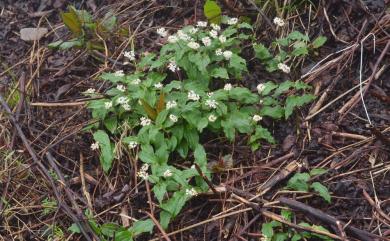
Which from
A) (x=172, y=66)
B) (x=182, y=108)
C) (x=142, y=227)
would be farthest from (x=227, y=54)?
(x=142, y=227)

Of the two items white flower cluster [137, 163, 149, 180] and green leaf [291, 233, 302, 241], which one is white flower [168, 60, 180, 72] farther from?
green leaf [291, 233, 302, 241]

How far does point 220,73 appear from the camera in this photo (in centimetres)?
323

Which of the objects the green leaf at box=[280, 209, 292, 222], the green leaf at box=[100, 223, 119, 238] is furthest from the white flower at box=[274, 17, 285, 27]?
the green leaf at box=[100, 223, 119, 238]

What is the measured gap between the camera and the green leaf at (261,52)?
339cm

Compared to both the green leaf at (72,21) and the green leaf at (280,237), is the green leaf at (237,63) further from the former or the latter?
the green leaf at (72,21)

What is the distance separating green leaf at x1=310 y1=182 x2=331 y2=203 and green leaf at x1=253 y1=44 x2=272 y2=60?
3.10 feet

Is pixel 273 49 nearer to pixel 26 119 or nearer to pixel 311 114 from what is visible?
pixel 311 114

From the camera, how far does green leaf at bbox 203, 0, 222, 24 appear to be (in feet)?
11.7

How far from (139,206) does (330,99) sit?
48.7 inches

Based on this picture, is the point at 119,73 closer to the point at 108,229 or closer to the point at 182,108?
the point at 182,108

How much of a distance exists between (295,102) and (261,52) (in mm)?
449

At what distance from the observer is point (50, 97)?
3695 millimetres

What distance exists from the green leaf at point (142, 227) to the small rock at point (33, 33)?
6.25ft

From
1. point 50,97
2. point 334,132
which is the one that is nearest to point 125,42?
point 50,97
